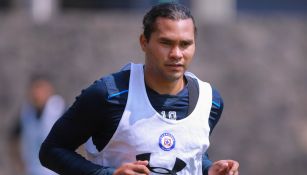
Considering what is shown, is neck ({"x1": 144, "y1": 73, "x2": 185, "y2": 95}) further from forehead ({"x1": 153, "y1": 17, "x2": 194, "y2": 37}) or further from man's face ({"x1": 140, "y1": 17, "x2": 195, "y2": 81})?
forehead ({"x1": 153, "y1": 17, "x2": 194, "y2": 37})

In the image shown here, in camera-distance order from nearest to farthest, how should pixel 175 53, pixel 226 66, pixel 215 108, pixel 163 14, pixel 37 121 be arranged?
pixel 175 53, pixel 163 14, pixel 215 108, pixel 37 121, pixel 226 66

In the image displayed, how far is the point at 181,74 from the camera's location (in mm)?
5480

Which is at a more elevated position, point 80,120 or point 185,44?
point 185,44

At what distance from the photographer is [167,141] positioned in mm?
5418

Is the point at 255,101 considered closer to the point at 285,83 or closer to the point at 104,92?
the point at 285,83

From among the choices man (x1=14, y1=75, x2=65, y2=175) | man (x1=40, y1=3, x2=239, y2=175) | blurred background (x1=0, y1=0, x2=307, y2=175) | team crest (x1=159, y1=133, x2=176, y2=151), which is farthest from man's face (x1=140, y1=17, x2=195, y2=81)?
blurred background (x1=0, y1=0, x2=307, y2=175)

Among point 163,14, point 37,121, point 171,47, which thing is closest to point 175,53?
point 171,47

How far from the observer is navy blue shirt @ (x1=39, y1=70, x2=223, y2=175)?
17.7 feet

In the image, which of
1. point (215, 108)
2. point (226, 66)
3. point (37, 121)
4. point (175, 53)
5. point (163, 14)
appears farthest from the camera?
point (226, 66)

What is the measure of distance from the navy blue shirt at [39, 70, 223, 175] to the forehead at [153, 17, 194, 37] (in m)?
0.33

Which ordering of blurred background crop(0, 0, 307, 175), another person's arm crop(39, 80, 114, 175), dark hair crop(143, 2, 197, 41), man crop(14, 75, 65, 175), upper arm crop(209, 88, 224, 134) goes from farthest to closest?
blurred background crop(0, 0, 307, 175)
man crop(14, 75, 65, 175)
upper arm crop(209, 88, 224, 134)
dark hair crop(143, 2, 197, 41)
another person's arm crop(39, 80, 114, 175)

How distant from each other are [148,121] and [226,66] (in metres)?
7.70

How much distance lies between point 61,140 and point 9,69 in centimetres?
774

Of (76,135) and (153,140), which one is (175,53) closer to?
(153,140)
